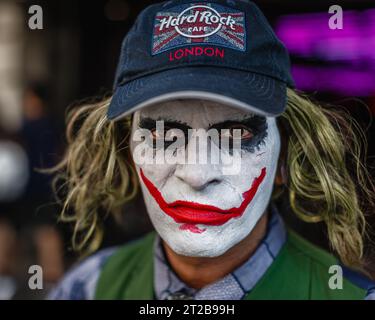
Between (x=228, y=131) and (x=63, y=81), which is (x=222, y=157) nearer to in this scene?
(x=228, y=131)

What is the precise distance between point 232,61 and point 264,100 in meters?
0.13

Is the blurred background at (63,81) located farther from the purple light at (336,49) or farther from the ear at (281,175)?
the ear at (281,175)

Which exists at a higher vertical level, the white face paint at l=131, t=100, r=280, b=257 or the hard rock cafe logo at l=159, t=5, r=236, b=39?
the hard rock cafe logo at l=159, t=5, r=236, b=39

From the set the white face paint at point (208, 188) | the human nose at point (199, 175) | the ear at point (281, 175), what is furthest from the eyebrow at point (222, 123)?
the ear at point (281, 175)

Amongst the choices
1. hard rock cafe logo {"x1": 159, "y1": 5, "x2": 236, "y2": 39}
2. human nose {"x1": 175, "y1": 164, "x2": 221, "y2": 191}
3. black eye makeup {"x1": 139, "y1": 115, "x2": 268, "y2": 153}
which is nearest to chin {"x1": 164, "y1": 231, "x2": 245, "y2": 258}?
human nose {"x1": 175, "y1": 164, "x2": 221, "y2": 191}

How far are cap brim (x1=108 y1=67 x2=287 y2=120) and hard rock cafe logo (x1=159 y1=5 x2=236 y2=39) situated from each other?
106 millimetres

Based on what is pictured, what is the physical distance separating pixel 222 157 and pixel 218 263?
1.21ft

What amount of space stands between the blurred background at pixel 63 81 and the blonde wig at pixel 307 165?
0.42 ft

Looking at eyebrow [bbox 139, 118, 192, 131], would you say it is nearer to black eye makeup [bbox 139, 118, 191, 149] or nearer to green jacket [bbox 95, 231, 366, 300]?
black eye makeup [bbox 139, 118, 191, 149]

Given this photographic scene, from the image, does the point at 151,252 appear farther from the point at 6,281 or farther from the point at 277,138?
the point at 6,281

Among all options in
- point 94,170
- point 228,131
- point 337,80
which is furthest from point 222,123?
point 337,80

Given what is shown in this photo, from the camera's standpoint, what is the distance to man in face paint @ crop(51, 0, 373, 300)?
4.87 ft

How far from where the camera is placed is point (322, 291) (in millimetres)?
1688
